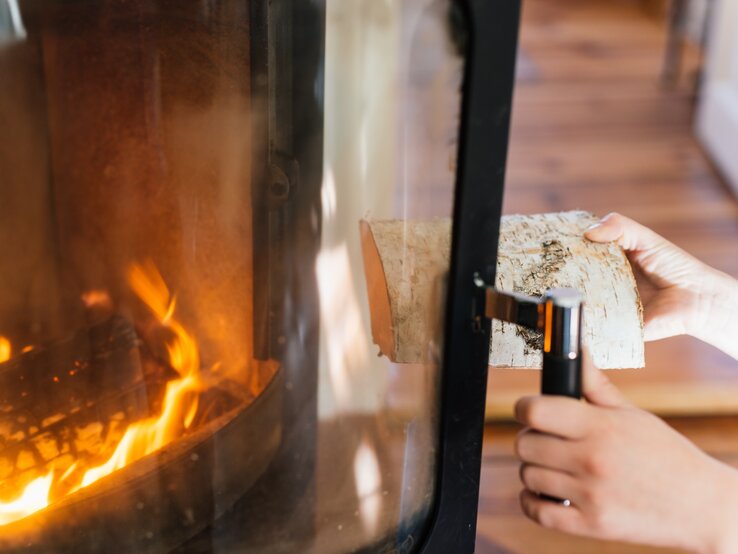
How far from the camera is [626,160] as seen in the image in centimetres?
240

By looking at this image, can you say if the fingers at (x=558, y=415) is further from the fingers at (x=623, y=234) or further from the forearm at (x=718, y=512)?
the fingers at (x=623, y=234)

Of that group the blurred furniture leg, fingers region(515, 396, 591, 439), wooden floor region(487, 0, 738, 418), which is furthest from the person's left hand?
the blurred furniture leg

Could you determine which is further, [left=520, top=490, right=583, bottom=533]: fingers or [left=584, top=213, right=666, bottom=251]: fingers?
[left=584, top=213, right=666, bottom=251]: fingers

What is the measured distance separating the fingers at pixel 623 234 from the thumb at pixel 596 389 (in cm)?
19

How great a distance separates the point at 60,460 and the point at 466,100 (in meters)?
0.46

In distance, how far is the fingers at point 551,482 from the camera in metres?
0.67

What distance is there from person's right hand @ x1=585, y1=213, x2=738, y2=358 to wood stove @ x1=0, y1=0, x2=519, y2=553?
0.25 metres

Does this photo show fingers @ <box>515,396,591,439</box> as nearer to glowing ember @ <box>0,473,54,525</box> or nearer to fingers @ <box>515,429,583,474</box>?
fingers @ <box>515,429,583,474</box>

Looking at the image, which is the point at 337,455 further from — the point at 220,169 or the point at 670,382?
the point at 670,382

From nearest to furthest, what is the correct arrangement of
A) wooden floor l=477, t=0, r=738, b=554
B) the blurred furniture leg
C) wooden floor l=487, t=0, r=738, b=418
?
wooden floor l=477, t=0, r=738, b=554, wooden floor l=487, t=0, r=738, b=418, the blurred furniture leg

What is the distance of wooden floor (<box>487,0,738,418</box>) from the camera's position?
1568 mm

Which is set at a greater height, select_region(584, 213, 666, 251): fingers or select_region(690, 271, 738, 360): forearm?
select_region(584, 213, 666, 251): fingers

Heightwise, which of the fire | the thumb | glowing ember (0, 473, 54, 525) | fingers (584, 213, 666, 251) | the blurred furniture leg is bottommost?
glowing ember (0, 473, 54, 525)

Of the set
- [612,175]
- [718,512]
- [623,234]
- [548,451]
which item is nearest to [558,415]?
[548,451]
